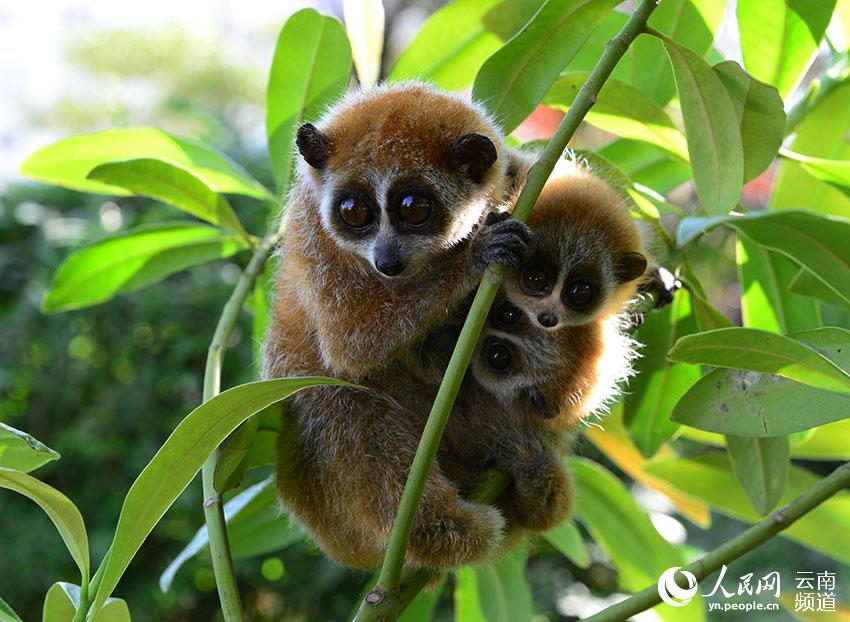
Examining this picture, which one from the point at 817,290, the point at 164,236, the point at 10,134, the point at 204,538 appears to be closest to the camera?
the point at 817,290

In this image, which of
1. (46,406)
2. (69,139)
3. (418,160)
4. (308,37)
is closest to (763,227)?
(418,160)

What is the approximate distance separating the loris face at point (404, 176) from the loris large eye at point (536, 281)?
0.19 metres

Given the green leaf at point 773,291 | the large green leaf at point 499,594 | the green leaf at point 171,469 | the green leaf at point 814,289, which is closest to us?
the green leaf at point 171,469

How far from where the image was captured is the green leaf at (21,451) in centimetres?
173

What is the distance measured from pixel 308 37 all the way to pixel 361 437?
1206 mm

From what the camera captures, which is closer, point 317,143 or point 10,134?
point 317,143

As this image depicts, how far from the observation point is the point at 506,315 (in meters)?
2.42

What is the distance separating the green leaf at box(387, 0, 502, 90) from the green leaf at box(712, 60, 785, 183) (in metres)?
0.86

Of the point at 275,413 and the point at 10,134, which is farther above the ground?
the point at 275,413

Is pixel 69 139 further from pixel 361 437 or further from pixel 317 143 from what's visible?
pixel 361 437

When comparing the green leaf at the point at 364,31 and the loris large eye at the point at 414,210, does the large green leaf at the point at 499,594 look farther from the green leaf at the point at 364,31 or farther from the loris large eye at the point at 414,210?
the green leaf at the point at 364,31

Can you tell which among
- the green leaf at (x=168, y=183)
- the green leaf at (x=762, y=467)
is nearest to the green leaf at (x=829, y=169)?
the green leaf at (x=762, y=467)

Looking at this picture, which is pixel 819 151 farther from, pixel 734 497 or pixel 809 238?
pixel 734 497

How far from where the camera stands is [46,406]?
6.44 m
